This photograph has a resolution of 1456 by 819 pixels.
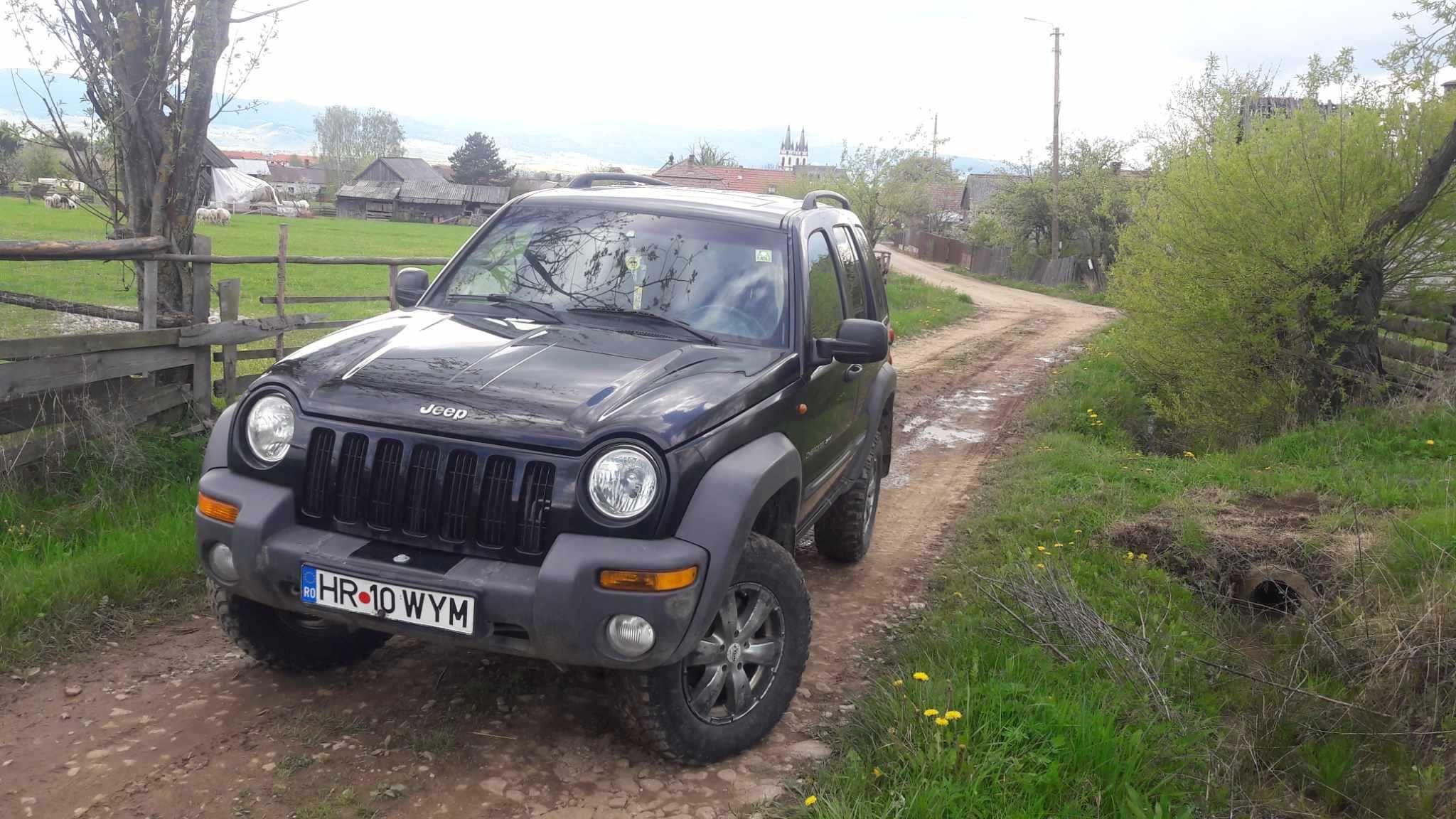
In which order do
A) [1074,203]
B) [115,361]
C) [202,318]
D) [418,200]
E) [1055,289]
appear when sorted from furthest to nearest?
[418,200] → [1074,203] → [1055,289] → [202,318] → [115,361]

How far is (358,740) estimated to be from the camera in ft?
12.2

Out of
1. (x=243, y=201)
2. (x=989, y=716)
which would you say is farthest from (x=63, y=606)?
(x=243, y=201)

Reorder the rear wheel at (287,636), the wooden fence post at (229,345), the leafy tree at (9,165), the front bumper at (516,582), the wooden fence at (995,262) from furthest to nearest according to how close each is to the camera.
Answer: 1. the leafy tree at (9,165)
2. the wooden fence at (995,262)
3. the wooden fence post at (229,345)
4. the rear wheel at (287,636)
5. the front bumper at (516,582)

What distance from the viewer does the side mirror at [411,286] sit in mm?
4887

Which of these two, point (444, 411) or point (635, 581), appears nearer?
point (635, 581)

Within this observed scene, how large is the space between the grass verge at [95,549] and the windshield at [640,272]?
188 cm

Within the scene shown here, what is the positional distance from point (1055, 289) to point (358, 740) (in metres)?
36.1

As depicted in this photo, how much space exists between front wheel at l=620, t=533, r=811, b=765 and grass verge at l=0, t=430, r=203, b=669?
102 inches

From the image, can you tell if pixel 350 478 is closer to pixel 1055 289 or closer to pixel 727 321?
pixel 727 321

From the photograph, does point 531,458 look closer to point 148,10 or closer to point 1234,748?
point 1234,748

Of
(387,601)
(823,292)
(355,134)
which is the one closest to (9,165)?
(823,292)

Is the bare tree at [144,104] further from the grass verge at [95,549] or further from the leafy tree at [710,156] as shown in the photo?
the leafy tree at [710,156]

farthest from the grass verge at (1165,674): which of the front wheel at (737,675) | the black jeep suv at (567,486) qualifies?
the black jeep suv at (567,486)

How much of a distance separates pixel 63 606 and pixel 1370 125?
Answer: 1043 cm
